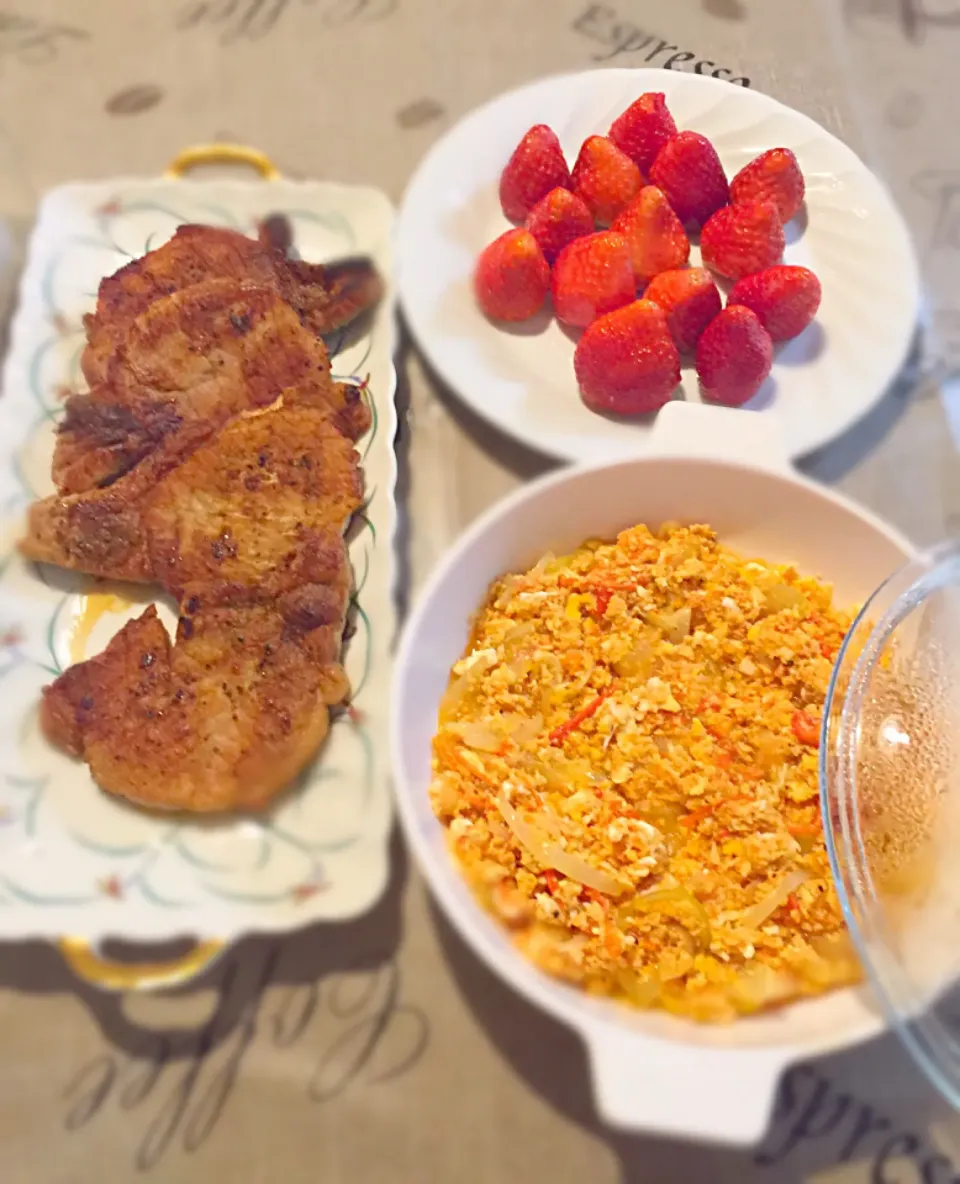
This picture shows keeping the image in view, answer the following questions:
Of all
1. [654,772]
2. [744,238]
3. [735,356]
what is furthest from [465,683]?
[744,238]

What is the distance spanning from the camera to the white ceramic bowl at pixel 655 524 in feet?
1.70

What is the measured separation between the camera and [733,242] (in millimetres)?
867

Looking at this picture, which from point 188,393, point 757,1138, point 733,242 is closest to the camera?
Answer: point 757,1138

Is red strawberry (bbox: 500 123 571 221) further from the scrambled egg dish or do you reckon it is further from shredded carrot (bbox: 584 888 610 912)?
shredded carrot (bbox: 584 888 610 912)

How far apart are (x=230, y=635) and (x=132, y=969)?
0.24 meters

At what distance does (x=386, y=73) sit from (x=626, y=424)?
0.48 metres

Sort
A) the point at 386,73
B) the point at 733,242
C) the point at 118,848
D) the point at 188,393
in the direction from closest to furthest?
the point at 118,848 → the point at 188,393 → the point at 733,242 → the point at 386,73

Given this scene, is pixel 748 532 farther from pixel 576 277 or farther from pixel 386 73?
pixel 386 73

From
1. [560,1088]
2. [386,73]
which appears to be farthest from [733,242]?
[560,1088]

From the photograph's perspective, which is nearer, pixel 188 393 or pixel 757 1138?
pixel 757 1138

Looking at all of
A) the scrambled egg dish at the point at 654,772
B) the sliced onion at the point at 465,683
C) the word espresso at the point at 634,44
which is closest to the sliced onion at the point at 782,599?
the scrambled egg dish at the point at 654,772

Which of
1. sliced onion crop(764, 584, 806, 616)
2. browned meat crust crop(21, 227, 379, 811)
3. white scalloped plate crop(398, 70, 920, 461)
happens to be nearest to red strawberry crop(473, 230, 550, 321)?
white scalloped plate crop(398, 70, 920, 461)

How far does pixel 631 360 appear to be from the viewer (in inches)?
31.4

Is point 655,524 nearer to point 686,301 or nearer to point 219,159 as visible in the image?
point 686,301
